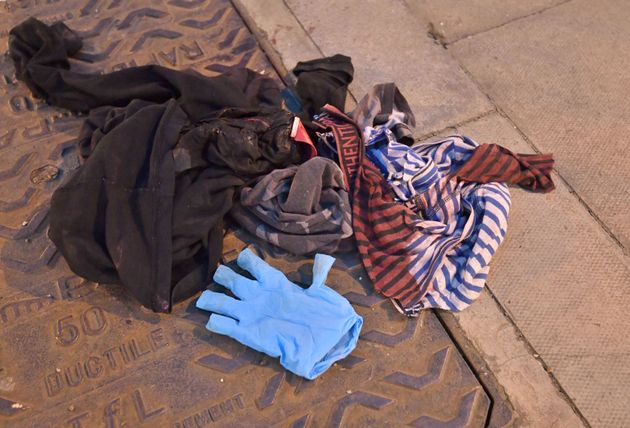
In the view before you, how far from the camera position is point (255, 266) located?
2.18 meters

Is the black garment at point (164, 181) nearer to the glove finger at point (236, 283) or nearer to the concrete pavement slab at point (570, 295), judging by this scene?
the glove finger at point (236, 283)

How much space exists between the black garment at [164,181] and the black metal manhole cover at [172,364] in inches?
6.1

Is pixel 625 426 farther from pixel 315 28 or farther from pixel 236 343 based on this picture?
pixel 315 28

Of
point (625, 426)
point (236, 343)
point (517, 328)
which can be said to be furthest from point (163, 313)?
point (625, 426)

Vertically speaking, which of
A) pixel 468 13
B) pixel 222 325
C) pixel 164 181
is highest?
pixel 468 13

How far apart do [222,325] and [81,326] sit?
572 millimetres

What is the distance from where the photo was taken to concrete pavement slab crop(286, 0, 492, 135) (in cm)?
273

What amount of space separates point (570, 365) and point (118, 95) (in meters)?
2.27

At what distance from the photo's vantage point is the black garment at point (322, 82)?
2.57m

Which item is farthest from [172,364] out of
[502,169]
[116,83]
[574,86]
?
[574,86]

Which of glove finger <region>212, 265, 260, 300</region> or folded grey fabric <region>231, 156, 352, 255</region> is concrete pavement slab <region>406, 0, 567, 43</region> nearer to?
folded grey fabric <region>231, 156, 352, 255</region>

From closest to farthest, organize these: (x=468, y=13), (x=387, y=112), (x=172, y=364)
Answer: (x=172, y=364)
(x=387, y=112)
(x=468, y=13)

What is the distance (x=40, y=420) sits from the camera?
192 centimetres

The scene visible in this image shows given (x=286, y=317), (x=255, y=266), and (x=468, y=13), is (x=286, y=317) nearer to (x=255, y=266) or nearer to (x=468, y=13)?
(x=255, y=266)
